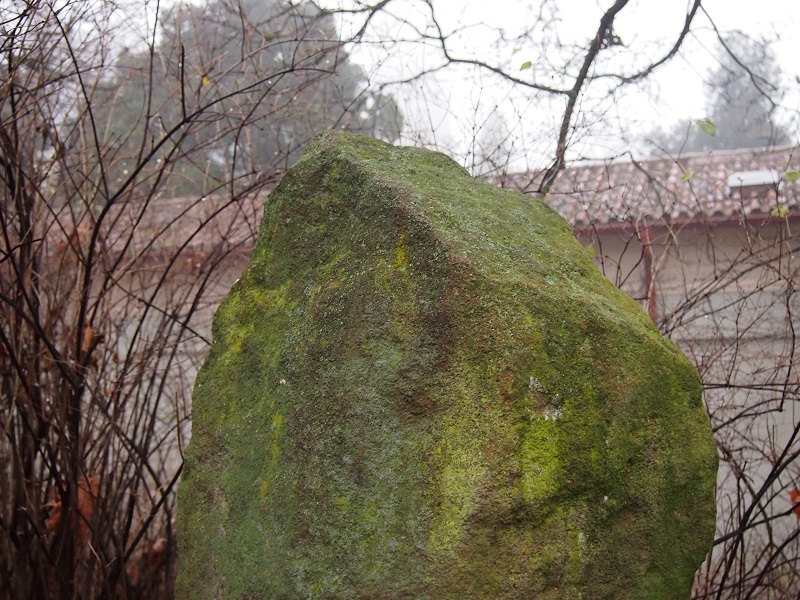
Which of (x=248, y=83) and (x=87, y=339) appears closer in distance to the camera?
(x=87, y=339)

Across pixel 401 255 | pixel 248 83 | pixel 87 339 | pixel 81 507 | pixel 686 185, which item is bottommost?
pixel 81 507

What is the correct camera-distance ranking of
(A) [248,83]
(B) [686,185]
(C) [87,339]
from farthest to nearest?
(B) [686,185] < (A) [248,83] < (C) [87,339]

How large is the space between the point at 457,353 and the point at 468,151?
1844mm

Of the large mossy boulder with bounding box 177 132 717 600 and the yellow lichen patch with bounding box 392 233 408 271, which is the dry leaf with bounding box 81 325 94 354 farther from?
the yellow lichen patch with bounding box 392 233 408 271

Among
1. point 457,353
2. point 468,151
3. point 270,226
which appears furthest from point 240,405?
point 468,151

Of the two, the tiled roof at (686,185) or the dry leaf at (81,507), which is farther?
the tiled roof at (686,185)

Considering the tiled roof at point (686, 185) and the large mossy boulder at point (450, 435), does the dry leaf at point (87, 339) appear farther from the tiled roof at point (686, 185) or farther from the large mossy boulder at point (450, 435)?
the tiled roof at point (686, 185)

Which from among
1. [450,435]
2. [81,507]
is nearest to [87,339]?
[81,507]

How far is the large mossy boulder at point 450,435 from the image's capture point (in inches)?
66.6

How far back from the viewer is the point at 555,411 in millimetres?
1740

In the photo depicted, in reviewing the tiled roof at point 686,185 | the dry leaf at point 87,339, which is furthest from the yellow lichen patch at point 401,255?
the tiled roof at point 686,185

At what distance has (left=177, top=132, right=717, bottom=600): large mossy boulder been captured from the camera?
1.69 metres

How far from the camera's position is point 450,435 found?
5.70 ft

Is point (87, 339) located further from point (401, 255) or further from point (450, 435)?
point (450, 435)
